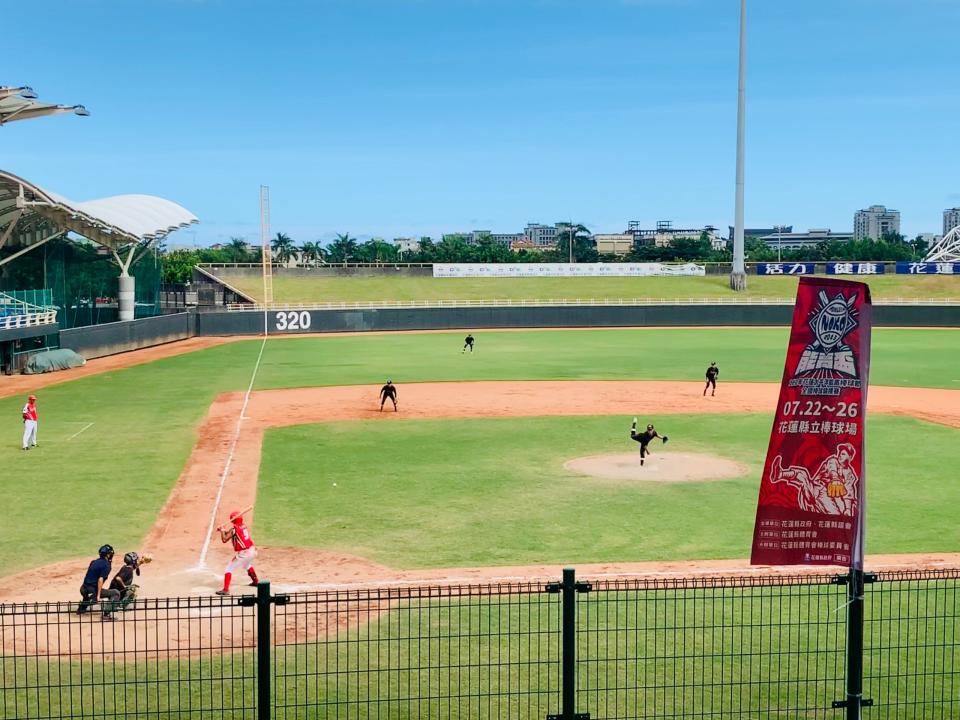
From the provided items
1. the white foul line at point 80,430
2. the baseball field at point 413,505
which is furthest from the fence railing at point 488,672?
the white foul line at point 80,430

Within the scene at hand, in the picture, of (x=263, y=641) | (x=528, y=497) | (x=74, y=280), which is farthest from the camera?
(x=74, y=280)

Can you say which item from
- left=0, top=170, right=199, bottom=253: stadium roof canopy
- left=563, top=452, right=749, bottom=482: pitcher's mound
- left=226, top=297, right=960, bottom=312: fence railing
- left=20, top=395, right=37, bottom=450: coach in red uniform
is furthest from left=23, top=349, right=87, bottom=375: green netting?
left=226, top=297, right=960, bottom=312: fence railing

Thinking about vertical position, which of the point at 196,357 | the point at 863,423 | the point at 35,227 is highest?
the point at 35,227

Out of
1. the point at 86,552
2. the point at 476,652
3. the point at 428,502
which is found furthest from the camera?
the point at 428,502

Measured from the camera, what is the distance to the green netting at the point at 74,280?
6200 cm

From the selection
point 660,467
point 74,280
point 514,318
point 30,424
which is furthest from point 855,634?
point 514,318

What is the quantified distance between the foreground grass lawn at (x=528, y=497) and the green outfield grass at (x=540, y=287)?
240ft

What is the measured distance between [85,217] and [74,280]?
609 cm

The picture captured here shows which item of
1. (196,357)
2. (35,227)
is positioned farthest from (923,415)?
(35,227)

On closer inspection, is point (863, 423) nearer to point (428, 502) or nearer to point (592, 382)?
point (428, 502)

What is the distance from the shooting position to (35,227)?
6372cm

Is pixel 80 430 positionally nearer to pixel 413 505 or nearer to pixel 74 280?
pixel 413 505

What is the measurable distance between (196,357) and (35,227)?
13439mm

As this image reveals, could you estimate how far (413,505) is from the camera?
21844mm
